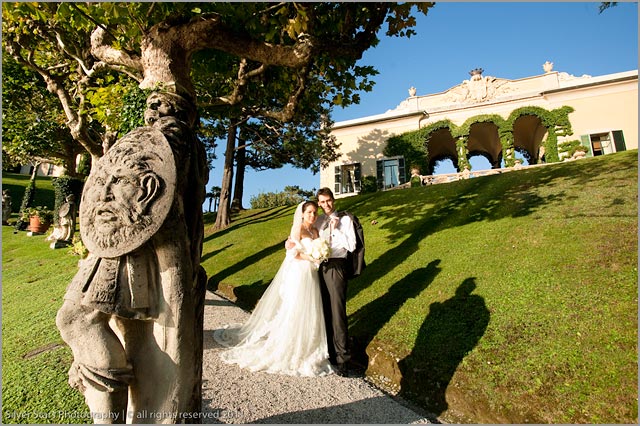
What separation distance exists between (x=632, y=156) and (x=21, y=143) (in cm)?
2545

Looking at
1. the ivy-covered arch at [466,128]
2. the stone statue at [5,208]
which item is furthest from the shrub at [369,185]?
the stone statue at [5,208]

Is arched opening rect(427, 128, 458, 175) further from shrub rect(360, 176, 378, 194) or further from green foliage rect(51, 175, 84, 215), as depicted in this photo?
green foliage rect(51, 175, 84, 215)

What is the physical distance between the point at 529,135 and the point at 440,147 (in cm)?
720

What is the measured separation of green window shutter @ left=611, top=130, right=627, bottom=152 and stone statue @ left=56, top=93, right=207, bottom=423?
88.9 ft

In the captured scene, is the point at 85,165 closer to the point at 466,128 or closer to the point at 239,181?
the point at 239,181

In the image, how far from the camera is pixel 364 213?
1336 cm

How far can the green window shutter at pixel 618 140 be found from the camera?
20312mm

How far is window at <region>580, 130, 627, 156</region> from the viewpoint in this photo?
20453 mm

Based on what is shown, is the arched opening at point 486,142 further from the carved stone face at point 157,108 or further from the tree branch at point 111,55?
the carved stone face at point 157,108

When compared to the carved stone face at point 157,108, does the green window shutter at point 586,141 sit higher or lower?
higher

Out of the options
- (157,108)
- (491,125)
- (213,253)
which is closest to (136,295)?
(157,108)

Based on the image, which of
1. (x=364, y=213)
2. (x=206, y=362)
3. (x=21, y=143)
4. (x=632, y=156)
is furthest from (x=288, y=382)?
(x=21, y=143)

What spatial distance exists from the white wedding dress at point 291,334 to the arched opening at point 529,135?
25.2m

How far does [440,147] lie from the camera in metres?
28.9
